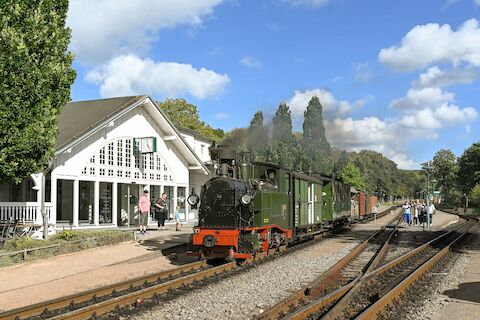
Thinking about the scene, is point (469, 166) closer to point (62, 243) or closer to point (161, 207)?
point (161, 207)

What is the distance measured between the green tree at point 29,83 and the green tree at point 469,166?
242ft

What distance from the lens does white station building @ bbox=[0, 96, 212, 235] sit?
768 inches

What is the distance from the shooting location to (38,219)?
18375 millimetres

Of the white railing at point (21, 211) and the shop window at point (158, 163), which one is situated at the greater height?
the shop window at point (158, 163)

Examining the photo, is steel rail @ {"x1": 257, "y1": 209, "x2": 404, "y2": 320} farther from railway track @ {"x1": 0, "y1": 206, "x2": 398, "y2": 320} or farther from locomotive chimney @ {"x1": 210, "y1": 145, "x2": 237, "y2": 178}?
locomotive chimney @ {"x1": 210, "y1": 145, "x2": 237, "y2": 178}

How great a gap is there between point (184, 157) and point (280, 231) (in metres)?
13.7

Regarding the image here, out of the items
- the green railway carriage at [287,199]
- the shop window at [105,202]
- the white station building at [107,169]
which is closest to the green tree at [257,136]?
the green railway carriage at [287,199]

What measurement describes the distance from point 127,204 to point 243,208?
1356 cm

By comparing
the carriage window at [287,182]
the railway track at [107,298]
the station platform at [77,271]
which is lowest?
the station platform at [77,271]

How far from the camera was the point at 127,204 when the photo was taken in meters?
24.8

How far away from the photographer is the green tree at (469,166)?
258 ft

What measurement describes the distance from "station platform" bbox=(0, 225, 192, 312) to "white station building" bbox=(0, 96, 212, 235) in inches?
168

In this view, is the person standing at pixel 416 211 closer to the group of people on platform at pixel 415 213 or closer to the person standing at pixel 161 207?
the group of people on platform at pixel 415 213

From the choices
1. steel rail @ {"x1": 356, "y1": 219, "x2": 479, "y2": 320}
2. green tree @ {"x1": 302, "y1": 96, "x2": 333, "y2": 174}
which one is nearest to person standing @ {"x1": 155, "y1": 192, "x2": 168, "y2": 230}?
steel rail @ {"x1": 356, "y1": 219, "x2": 479, "y2": 320}
